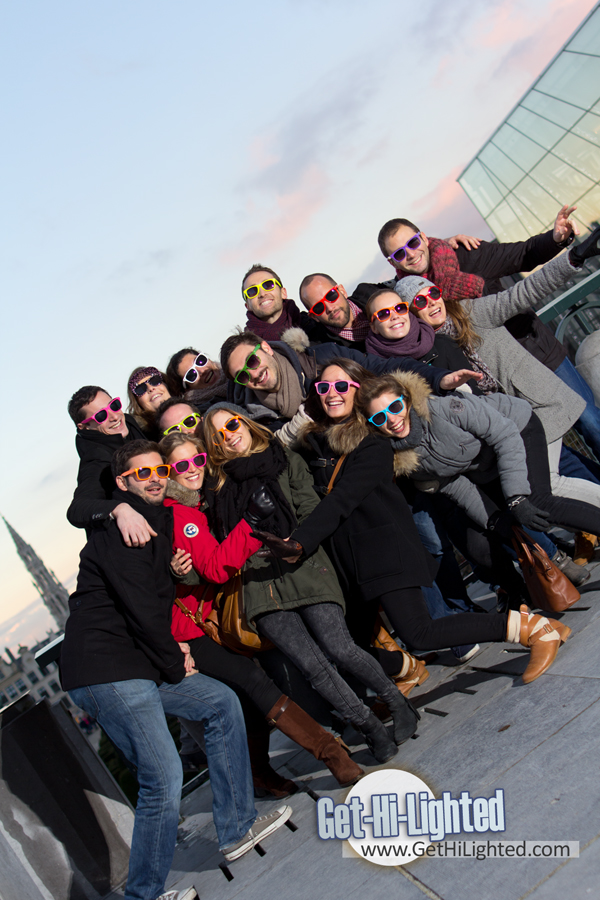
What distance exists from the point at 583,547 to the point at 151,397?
9.92 feet

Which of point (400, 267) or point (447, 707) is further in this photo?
point (400, 267)

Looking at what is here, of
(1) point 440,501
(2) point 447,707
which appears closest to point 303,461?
(1) point 440,501

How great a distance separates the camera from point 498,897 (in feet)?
5.85

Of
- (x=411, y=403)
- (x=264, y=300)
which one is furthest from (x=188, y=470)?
(x=264, y=300)

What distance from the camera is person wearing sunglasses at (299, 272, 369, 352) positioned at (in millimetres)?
4250

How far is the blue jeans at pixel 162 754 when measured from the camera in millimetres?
2641

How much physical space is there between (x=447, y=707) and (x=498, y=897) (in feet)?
4.73

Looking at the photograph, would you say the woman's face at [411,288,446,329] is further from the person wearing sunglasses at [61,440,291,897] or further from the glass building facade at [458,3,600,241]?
the glass building facade at [458,3,600,241]

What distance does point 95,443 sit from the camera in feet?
12.7

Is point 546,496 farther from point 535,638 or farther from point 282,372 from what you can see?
point 282,372

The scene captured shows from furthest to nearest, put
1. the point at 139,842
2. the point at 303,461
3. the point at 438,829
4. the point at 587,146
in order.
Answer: the point at 587,146 < the point at 303,461 < the point at 139,842 < the point at 438,829

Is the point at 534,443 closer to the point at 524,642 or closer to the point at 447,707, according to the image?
the point at 524,642

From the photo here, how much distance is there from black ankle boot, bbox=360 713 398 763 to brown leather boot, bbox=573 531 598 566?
1.82 m

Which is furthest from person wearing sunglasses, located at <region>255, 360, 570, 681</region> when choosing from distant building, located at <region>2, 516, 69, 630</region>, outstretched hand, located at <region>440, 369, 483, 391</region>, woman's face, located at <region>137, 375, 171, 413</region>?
distant building, located at <region>2, 516, 69, 630</region>
